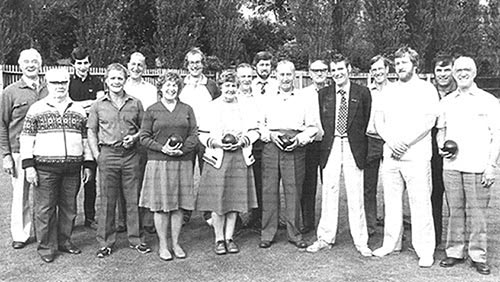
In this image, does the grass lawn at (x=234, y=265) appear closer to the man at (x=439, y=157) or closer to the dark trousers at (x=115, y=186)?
the dark trousers at (x=115, y=186)

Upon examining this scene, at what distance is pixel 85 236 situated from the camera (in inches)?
235

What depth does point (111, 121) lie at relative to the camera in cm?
520

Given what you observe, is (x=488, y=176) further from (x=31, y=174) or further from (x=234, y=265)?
(x=31, y=174)

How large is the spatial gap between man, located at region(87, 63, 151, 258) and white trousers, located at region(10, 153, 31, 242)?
0.85 metres

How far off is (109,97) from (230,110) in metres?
1.14

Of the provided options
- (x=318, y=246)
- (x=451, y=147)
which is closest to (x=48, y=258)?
(x=318, y=246)

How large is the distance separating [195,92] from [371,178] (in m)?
2.13

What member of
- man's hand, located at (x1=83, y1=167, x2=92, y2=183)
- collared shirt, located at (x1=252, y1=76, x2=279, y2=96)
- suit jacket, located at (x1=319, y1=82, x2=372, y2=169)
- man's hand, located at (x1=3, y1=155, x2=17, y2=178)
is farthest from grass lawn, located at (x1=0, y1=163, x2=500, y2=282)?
collared shirt, located at (x1=252, y1=76, x2=279, y2=96)

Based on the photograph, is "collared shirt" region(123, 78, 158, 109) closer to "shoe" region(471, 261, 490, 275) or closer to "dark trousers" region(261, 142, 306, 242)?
"dark trousers" region(261, 142, 306, 242)

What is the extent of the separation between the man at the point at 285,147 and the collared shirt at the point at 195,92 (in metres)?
0.73

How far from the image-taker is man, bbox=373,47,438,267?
504 centimetres

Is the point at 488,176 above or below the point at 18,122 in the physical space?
below

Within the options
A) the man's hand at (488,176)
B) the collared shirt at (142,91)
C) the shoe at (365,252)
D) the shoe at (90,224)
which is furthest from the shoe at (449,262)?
the shoe at (90,224)

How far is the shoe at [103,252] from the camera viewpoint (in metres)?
5.26
